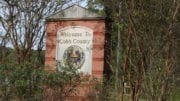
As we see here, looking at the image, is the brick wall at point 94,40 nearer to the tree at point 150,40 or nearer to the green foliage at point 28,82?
the green foliage at point 28,82

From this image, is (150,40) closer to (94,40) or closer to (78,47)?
(94,40)

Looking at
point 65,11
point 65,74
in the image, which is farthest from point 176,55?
point 65,11

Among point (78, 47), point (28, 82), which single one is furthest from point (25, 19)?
point (28, 82)

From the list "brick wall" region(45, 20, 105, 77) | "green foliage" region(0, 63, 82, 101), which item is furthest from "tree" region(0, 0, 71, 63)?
"green foliage" region(0, 63, 82, 101)

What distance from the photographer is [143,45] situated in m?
10.5

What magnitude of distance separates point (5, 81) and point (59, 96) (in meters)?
1.54

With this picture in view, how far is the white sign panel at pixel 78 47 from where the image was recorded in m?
19.2

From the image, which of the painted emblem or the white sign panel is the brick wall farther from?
the painted emblem

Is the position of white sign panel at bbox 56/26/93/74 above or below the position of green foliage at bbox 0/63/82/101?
above

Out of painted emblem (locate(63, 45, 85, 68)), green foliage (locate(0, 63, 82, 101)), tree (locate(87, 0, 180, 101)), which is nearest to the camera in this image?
tree (locate(87, 0, 180, 101))

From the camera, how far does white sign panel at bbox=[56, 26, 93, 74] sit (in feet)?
62.9

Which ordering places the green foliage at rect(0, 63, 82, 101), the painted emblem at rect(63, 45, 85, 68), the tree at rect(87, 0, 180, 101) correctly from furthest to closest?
the painted emblem at rect(63, 45, 85, 68)
the green foliage at rect(0, 63, 82, 101)
the tree at rect(87, 0, 180, 101)

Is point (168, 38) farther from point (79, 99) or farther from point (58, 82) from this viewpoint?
point (79, 99)

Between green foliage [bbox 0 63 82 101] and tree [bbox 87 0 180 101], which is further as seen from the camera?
green foliage [bbox 0 63 82 101]
